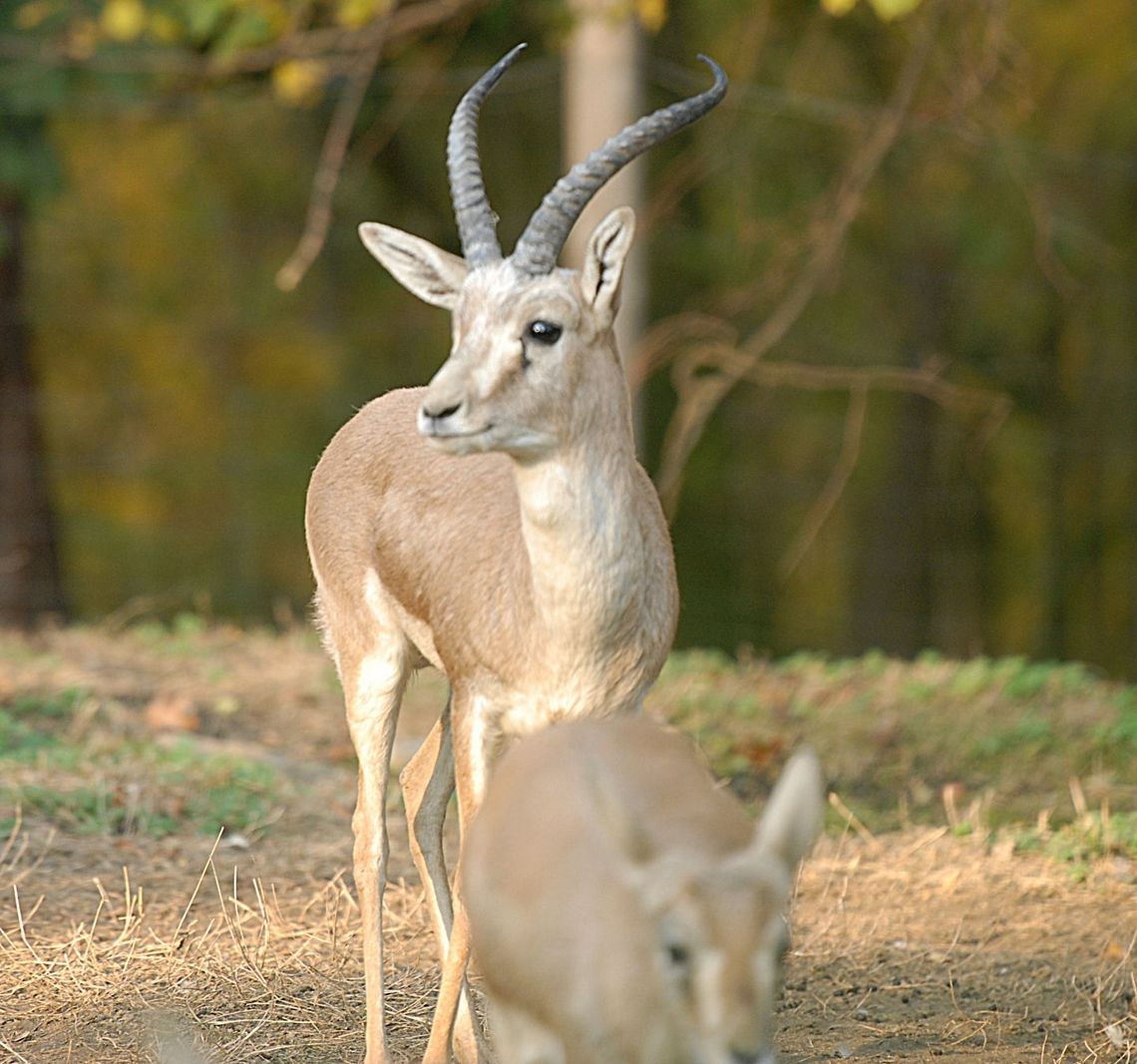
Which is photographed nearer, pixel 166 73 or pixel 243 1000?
pixel 243 1000

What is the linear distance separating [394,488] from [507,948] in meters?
1.73

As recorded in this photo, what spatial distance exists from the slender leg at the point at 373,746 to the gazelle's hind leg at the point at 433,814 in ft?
0.65

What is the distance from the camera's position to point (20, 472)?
1226 cm

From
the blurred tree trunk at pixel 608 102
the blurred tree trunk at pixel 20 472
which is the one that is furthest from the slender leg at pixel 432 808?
the blurred tree trunk at pixel 20 472

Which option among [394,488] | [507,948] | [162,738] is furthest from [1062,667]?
[507,948]

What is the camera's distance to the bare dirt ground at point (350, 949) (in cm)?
452

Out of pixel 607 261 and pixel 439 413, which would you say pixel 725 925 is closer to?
pixel 439 413

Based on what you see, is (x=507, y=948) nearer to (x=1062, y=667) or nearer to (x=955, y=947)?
(x=955, y=947)

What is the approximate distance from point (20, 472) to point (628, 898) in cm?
988

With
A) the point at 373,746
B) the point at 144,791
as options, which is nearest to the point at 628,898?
the point at 373,746

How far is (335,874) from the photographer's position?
5598mm

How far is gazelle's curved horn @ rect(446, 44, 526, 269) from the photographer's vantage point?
4375mm

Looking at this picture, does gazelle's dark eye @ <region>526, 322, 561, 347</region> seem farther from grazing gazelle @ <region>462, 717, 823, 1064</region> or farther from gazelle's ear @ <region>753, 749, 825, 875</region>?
gazelle's ear @ <region>753, 749, 825, 875</region>

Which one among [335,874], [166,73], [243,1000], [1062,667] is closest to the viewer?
[243,1000]
